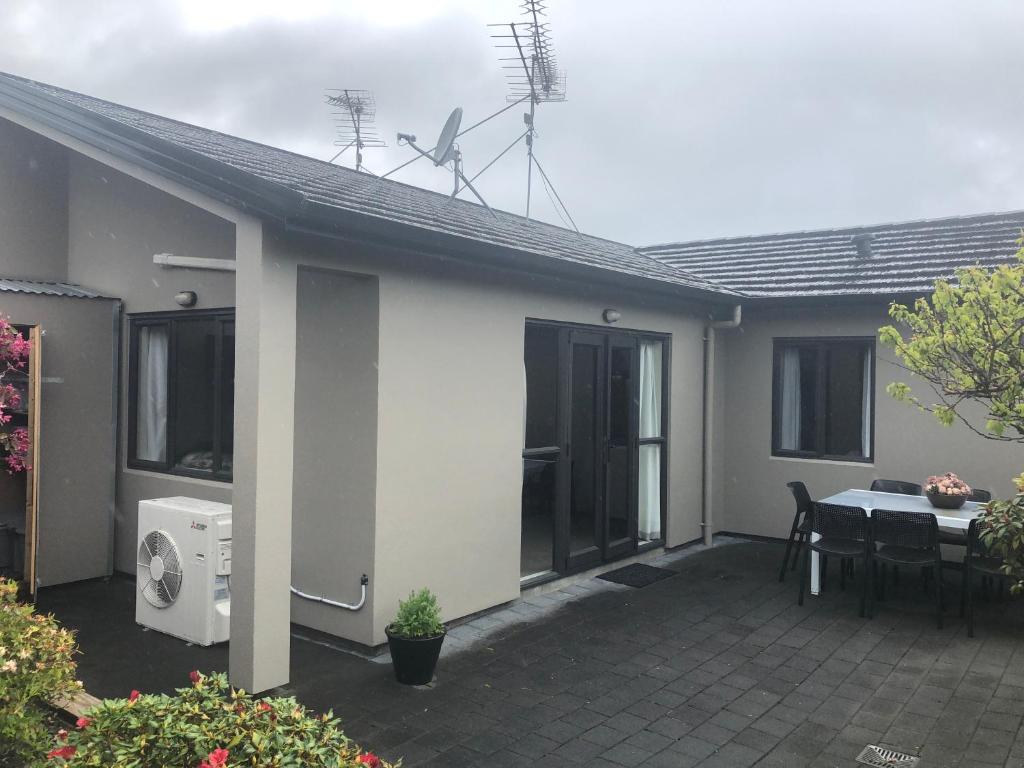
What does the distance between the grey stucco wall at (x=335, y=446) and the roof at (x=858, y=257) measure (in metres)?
5.61

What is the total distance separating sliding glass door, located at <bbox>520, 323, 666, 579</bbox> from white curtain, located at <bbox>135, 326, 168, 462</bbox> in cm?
314

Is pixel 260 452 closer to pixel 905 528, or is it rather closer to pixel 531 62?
pixel 905 528

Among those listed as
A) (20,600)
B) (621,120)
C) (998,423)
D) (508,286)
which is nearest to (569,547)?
(508,286)

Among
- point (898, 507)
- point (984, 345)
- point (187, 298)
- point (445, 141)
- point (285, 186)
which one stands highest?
point (445, 141)

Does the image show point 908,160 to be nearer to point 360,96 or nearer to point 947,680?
point 360,96

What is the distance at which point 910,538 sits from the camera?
21.0ft

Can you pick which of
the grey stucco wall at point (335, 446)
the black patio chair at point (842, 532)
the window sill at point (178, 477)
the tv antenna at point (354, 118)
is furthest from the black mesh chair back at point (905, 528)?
the tv antenna at point (354, 118)

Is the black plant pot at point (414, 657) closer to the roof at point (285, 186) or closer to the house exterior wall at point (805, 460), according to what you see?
the roof at point (285, 186)

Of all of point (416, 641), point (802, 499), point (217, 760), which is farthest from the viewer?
point (802, 499)

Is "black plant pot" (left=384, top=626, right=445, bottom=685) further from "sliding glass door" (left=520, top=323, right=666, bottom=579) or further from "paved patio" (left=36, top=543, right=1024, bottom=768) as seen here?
"sliding glass door" (left=520, top=323, right=666, bottom=579)

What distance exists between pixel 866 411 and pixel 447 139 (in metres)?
5.61

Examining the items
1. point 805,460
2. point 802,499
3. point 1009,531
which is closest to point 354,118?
point 805,460

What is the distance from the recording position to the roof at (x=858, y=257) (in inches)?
360

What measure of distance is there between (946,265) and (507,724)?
25.3 feet
